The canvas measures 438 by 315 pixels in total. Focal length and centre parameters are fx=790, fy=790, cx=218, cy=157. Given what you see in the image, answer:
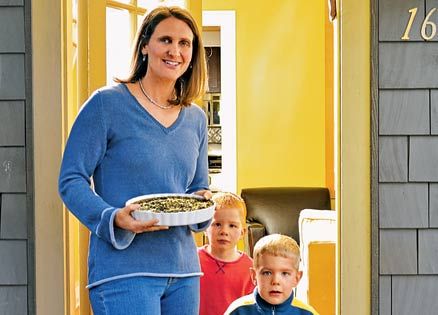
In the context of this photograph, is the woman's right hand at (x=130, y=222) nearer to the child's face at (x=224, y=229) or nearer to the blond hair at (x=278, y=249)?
the blond hair at (x=278, y=249)

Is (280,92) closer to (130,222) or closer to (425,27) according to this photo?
(425,27)

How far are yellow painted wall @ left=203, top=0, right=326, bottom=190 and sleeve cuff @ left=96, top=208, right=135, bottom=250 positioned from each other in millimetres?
4729

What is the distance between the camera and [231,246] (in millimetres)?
3068

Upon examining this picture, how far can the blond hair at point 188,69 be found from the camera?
85.0 inches

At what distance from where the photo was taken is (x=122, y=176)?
2.08 meters

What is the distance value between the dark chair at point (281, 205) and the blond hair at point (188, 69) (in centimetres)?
360

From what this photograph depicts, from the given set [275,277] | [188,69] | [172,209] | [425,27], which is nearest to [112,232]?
[172,209]

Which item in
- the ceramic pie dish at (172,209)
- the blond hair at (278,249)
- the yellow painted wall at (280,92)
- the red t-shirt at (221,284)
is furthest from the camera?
the yellow painted wall at (280,92)

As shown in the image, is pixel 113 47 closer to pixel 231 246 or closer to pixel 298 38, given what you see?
pixel 231 246

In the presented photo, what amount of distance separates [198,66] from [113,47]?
4.41 feet

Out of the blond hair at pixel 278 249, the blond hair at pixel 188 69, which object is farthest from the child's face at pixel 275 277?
the blond hair at pixel 188 69

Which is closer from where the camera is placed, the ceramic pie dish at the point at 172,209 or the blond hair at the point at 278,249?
the ceramic pie dish at the point at 172,209

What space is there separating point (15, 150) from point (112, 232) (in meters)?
0.69

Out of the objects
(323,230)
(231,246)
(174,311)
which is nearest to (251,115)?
(323,230)
